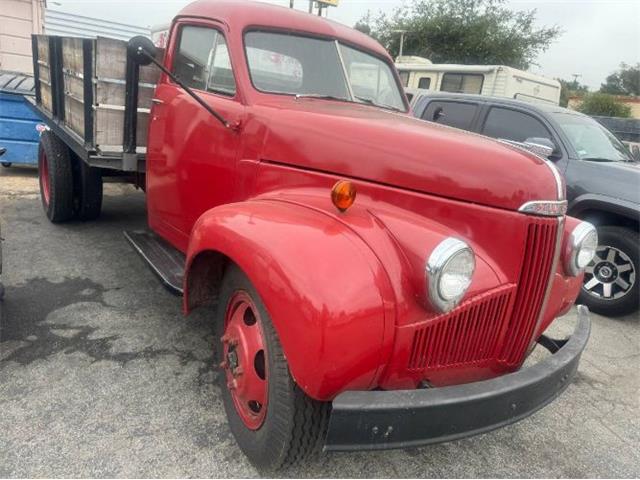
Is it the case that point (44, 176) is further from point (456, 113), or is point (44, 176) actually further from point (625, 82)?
point (625, 82)

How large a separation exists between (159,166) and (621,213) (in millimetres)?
3888

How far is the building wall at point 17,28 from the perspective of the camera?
10.9m

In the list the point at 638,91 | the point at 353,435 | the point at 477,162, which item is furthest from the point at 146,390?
the point at 638,91

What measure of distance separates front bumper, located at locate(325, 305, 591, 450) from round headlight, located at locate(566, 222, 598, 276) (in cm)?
63

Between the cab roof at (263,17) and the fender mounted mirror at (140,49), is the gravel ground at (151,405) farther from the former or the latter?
the cab roof at (263,17)

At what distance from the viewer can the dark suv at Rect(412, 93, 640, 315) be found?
4.59 metres

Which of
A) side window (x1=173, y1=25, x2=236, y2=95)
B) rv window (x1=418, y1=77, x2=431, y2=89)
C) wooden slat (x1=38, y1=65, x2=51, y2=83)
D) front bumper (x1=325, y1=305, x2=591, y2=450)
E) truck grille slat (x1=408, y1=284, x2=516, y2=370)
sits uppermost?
side window (x1=173, y1=25, x2=236, y2=95)

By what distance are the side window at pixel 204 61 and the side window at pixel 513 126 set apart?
3587mm

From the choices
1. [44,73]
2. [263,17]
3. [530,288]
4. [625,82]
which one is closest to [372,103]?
[263,17]

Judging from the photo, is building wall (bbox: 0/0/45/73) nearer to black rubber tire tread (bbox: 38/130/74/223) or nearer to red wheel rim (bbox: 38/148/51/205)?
red wheel rim (bbox: 38/148/51/205)

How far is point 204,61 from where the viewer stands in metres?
3.26

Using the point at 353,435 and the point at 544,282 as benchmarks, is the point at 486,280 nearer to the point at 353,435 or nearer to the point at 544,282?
the point at 544,282

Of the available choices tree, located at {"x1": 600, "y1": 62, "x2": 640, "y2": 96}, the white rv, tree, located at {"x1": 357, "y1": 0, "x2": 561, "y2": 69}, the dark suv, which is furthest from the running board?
tree, located at {"x1": 600, "y1": 62, "x2": 640, "y2": 96}

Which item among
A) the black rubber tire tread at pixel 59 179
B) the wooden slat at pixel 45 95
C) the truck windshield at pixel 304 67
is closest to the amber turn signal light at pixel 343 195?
the truck windshield at pixel 304 67
